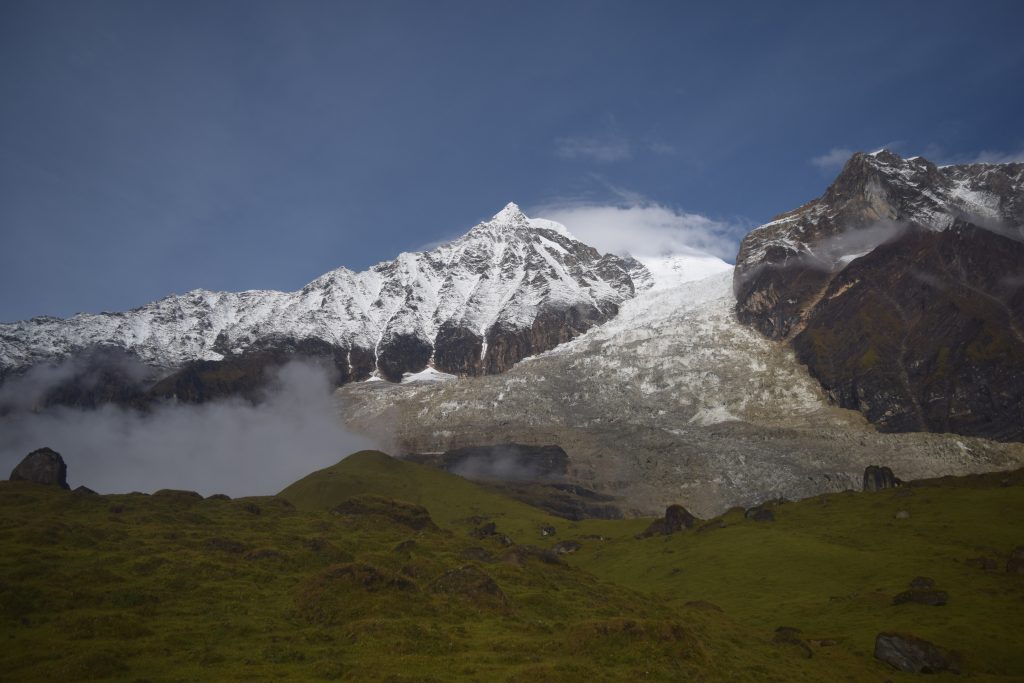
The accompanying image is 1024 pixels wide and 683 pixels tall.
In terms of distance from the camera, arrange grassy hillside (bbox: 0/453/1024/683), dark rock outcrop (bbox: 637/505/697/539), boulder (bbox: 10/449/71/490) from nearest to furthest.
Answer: grassy hillside (bbox: 0/453/1024/683) → boulder (bbox: 10/449/71/490) → dark rock outcrop (bbox: 637/505/697/539)

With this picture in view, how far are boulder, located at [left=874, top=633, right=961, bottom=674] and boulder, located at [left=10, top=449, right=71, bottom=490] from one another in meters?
131

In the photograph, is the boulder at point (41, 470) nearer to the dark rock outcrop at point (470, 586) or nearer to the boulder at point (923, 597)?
the dark rock outcrop at point (470, 586)

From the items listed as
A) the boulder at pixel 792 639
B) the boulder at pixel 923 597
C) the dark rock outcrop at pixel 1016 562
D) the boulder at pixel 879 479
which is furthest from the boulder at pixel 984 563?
the boulder at pixel 879 479

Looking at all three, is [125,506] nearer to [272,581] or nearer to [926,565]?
[272,581]

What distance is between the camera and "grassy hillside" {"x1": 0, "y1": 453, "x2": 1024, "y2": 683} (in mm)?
49281

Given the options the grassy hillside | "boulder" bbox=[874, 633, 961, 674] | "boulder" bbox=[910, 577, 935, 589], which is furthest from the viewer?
"boulder" bbox=[910, 577, 935, 589]

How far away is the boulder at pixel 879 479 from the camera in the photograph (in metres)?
155

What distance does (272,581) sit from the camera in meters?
69.1

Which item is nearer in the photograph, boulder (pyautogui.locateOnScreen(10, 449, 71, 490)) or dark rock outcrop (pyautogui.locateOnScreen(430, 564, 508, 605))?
dark rock outcrop (pyautogui.locateOnScreen(430, 564, 508, 605))

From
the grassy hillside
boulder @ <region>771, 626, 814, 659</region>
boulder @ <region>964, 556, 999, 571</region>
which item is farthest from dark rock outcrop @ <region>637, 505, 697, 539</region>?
boulder @ <region>771, 626, 814, 659</region>

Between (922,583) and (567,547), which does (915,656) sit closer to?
(922,583)

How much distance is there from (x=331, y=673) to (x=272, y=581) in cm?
2621

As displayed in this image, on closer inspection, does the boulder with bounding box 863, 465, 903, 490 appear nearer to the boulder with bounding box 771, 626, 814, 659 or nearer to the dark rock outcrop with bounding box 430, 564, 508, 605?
the boulder with bounding box 771, 626, 814, 659

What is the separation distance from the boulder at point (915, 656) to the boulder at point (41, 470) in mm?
130840
